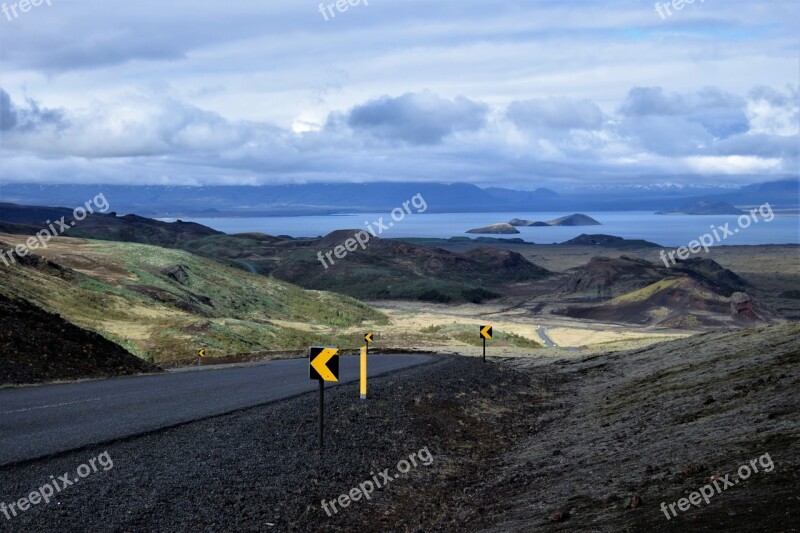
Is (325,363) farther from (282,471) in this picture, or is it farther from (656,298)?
(656,298)

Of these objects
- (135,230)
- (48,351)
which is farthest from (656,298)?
(135,230)

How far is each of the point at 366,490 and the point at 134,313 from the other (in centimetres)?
3885

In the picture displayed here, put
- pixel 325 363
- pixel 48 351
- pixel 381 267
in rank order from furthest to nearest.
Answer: pixel 381 267 → pixel 48 351 → pixel 325 363

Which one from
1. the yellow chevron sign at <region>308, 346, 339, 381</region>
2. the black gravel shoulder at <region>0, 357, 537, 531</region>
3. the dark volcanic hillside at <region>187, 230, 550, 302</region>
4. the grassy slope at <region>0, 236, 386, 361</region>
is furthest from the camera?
the dark volcanic hillside at <region>187, 230, 550, 302</region>

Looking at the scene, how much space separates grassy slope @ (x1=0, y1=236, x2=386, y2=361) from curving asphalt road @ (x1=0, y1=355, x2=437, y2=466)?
16328mm

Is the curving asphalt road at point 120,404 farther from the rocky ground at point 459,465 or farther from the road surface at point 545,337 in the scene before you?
the road surface at point 545,337

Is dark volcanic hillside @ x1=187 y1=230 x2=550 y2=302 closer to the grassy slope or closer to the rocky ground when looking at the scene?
the grassy slope

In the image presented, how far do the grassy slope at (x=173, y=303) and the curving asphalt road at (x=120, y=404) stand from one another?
16328 millimetres

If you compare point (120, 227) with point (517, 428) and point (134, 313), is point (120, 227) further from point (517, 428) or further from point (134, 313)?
point (517, 428)

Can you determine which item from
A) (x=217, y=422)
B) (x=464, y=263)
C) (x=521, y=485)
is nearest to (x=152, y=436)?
(x=217, y=422)

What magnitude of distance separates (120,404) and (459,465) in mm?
6913

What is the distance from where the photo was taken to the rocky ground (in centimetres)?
834

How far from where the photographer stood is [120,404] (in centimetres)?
1544

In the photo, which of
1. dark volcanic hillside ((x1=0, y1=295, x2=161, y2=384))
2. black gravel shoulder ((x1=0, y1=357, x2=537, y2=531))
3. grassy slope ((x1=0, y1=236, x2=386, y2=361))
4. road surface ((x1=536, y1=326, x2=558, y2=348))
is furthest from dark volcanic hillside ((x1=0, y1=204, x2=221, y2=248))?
black gravel shoulder ((x1=0, y1=357, x2=537, y2=531))
